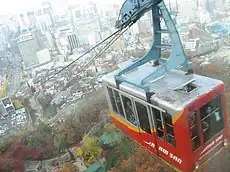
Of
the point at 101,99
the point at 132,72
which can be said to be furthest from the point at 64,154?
the point at 132,72

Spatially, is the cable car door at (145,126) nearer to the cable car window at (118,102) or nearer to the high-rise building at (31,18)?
the cable car window at (118,102)

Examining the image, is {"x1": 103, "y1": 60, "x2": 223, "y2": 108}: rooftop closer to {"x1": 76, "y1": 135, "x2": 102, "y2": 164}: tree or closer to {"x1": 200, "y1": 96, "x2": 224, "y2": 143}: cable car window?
{"x1": 200, "y1": 96, "x2": 224, "y2": 143}: cable car window

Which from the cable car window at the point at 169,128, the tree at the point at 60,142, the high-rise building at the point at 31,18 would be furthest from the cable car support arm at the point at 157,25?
the high-rise building at the point at 31,18

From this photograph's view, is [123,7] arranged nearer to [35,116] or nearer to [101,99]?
[101,99]

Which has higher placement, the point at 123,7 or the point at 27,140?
the point at 123,7

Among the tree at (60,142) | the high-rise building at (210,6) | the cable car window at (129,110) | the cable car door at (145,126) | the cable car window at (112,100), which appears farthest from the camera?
the high-rise building at (210,6)

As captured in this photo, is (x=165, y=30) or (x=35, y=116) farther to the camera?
(x=35, y=116)

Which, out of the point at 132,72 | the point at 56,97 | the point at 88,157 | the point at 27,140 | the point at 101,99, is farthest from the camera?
the point at 56,97

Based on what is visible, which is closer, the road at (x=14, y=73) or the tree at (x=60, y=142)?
the tree at (x=60, y=142)
